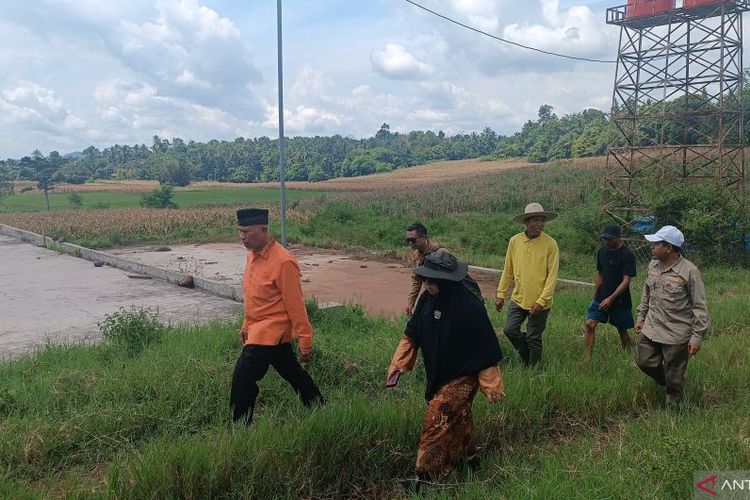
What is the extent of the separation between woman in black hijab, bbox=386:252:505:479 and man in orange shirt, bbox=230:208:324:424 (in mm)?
1141

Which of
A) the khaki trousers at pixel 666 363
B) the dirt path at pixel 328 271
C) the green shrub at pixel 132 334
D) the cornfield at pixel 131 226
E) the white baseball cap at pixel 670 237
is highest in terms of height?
the white baseball cap at pixel 670 237

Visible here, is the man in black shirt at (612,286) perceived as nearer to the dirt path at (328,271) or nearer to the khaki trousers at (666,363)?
the khaki trousers at (666,363)

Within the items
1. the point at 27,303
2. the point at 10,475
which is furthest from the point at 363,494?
the point at 27,303

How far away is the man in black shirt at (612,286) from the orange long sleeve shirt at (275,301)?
3293 mm

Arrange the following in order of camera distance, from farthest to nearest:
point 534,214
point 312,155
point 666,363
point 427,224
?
point 312,155 → point 427,224 → point 534,214 → point 666,363

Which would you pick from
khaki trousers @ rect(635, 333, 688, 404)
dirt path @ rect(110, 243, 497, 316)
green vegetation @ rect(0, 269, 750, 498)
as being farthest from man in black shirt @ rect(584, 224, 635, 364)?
dirt path @ rect(110, 243, 497, 316)

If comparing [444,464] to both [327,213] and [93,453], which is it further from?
[327,213]

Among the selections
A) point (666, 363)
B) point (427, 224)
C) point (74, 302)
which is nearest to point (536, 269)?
point (666, 363)

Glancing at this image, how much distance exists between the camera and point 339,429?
4.11 m

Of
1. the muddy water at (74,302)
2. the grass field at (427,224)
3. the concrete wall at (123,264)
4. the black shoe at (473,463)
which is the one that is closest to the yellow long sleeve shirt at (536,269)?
the black shoe at (473,463)

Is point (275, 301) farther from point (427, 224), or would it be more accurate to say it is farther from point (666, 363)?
point (427, 224)

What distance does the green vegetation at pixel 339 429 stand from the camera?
354 cm

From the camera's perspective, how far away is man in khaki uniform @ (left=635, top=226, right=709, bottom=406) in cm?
475

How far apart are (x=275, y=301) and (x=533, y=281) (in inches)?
105
